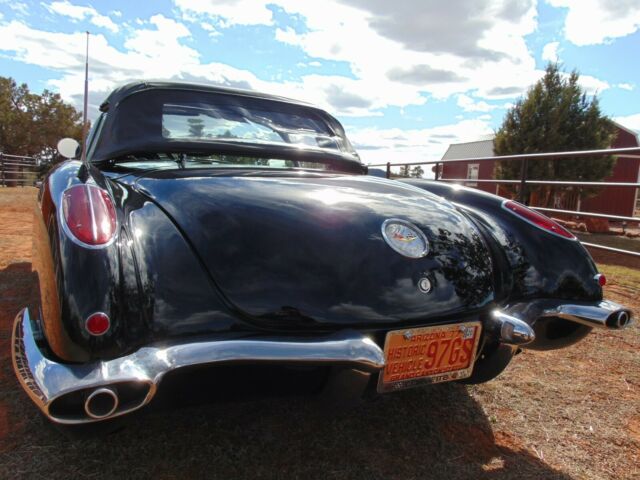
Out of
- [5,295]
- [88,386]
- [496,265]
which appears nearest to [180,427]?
[88,386]

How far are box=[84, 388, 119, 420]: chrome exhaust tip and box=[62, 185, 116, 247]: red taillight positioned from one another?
17.5 inches

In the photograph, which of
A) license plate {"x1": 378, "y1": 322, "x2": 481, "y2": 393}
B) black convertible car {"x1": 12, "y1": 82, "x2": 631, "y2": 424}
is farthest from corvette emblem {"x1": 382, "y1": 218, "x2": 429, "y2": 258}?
license plate {"x1": 378, "y1": 322, "x2": 481, "y2": 393}

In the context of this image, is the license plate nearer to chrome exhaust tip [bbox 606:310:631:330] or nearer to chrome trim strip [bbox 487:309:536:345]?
chrome trim strip [bbox 487:309:536:345]

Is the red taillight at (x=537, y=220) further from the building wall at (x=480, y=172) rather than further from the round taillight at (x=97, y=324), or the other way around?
the building wall at (x=480, y=172)

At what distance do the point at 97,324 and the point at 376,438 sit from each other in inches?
45.8

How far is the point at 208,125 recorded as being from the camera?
2365 mm

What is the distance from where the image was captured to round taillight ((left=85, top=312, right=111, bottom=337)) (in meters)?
1.27

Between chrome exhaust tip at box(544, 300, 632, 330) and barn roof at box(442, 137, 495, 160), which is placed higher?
barn roof at box(442, 137, 495, 160)

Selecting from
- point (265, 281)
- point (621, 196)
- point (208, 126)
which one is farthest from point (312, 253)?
point (621, 196)

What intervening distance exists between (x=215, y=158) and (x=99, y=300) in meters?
1.10

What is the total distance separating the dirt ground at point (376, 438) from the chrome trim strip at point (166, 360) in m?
0.22

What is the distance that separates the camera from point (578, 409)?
2145mm

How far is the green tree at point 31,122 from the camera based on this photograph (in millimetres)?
27016

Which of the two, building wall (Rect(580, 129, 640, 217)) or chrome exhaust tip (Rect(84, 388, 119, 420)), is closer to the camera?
chrome exhaust tip (Rect(84, 388, 119, 420))
